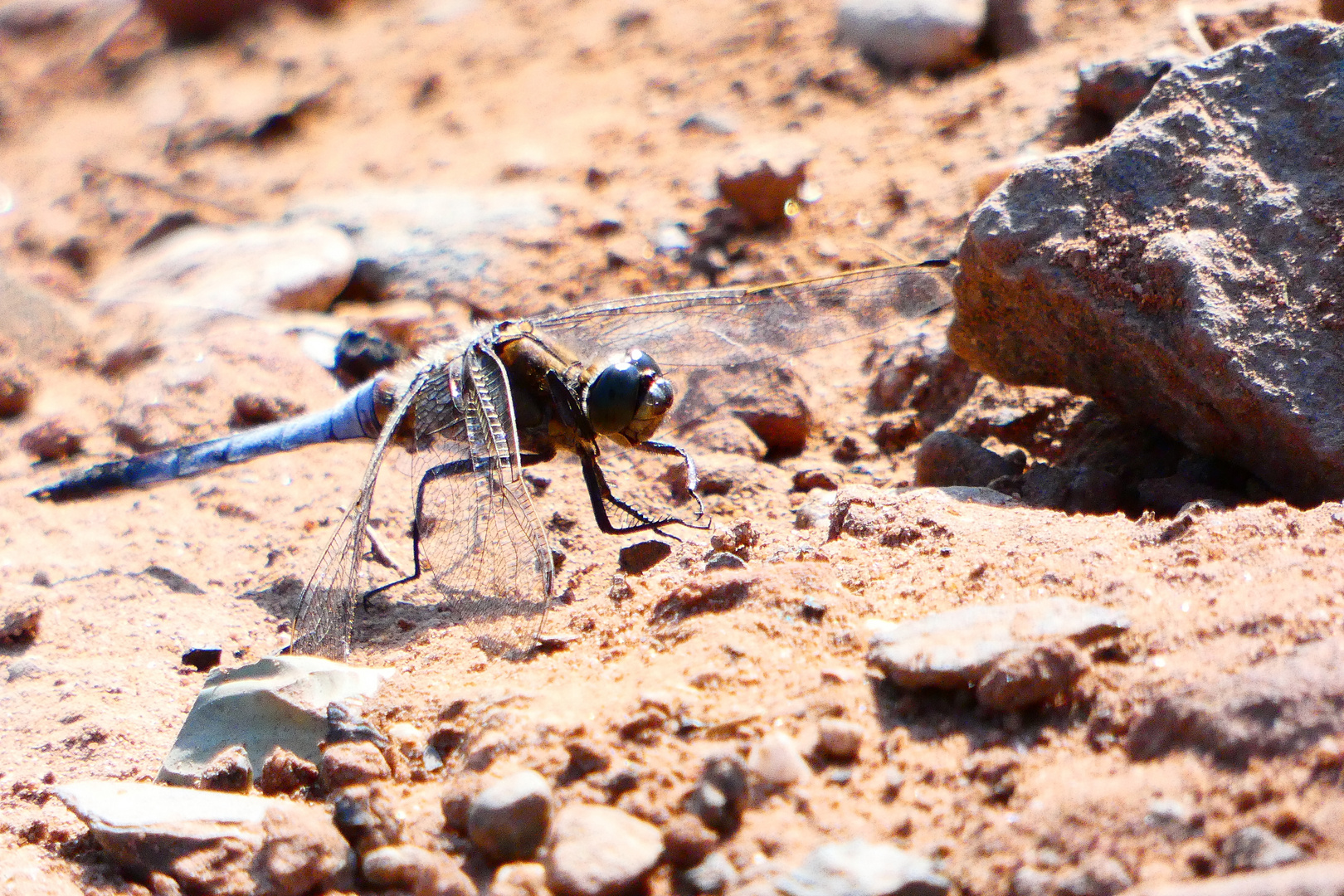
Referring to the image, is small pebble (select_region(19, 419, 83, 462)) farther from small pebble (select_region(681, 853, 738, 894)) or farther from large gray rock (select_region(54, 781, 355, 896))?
small pebble (select_region(681, 853, 738, 894))

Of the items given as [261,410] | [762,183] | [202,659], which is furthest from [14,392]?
[762,183]

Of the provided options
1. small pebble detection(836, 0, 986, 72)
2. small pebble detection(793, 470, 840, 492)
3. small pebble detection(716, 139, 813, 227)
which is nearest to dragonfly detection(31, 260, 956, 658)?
small pebble detection(793, 470, 840, 492)

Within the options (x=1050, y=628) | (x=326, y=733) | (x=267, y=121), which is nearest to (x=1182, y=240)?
(x=1050, y=628)

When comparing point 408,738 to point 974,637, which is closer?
point 974,637

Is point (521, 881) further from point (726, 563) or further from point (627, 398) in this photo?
point (627, 398)

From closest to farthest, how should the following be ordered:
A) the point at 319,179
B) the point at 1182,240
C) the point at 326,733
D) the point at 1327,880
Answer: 1. the point at 1327,880
2. the point at 326,733
3. the point at 1182,240
4. the point at 319,179

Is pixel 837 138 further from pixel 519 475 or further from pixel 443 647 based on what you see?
pixel 443 647

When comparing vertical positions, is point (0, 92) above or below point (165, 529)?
above
